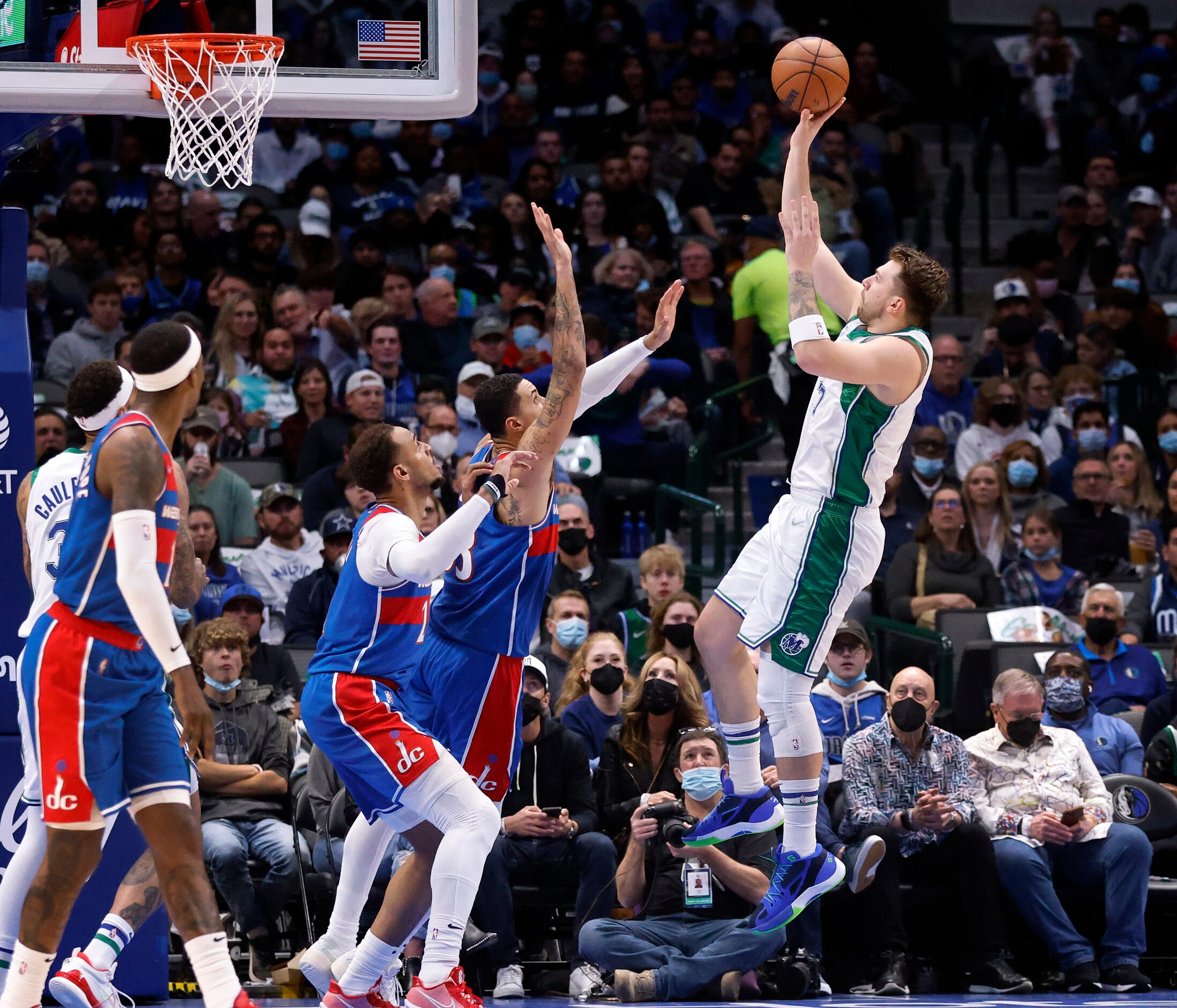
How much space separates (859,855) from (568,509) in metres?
4.09

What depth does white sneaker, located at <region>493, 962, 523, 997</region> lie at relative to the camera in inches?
376

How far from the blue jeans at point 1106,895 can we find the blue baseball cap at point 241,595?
4.70 meters

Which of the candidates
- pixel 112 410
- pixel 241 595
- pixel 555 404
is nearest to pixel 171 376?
pixel 112 410

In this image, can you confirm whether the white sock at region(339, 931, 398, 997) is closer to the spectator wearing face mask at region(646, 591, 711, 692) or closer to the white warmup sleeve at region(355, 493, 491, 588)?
the white warmup sleeve at region(355, 493, 491, 588)

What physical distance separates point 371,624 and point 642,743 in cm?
347

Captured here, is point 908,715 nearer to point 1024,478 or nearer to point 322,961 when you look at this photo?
point 322,961

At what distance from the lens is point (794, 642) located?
7.48 metres

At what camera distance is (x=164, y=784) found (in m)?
6.30

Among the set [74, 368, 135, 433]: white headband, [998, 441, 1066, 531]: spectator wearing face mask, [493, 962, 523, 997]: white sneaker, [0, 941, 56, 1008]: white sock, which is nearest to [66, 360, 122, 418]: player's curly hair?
[74, 368, 135, 433]: white headband

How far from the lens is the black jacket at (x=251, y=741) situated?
10.3 m

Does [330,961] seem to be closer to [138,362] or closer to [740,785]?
[740,785]

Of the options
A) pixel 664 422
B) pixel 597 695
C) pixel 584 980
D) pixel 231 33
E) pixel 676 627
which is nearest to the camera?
pixel 231 33

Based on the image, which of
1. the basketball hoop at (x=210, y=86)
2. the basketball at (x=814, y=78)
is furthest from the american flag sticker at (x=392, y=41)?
the basketball at (x=814, y=78)

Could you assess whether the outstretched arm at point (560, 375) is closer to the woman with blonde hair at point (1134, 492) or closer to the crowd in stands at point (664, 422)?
the crowd in stands at point (664, 422)
